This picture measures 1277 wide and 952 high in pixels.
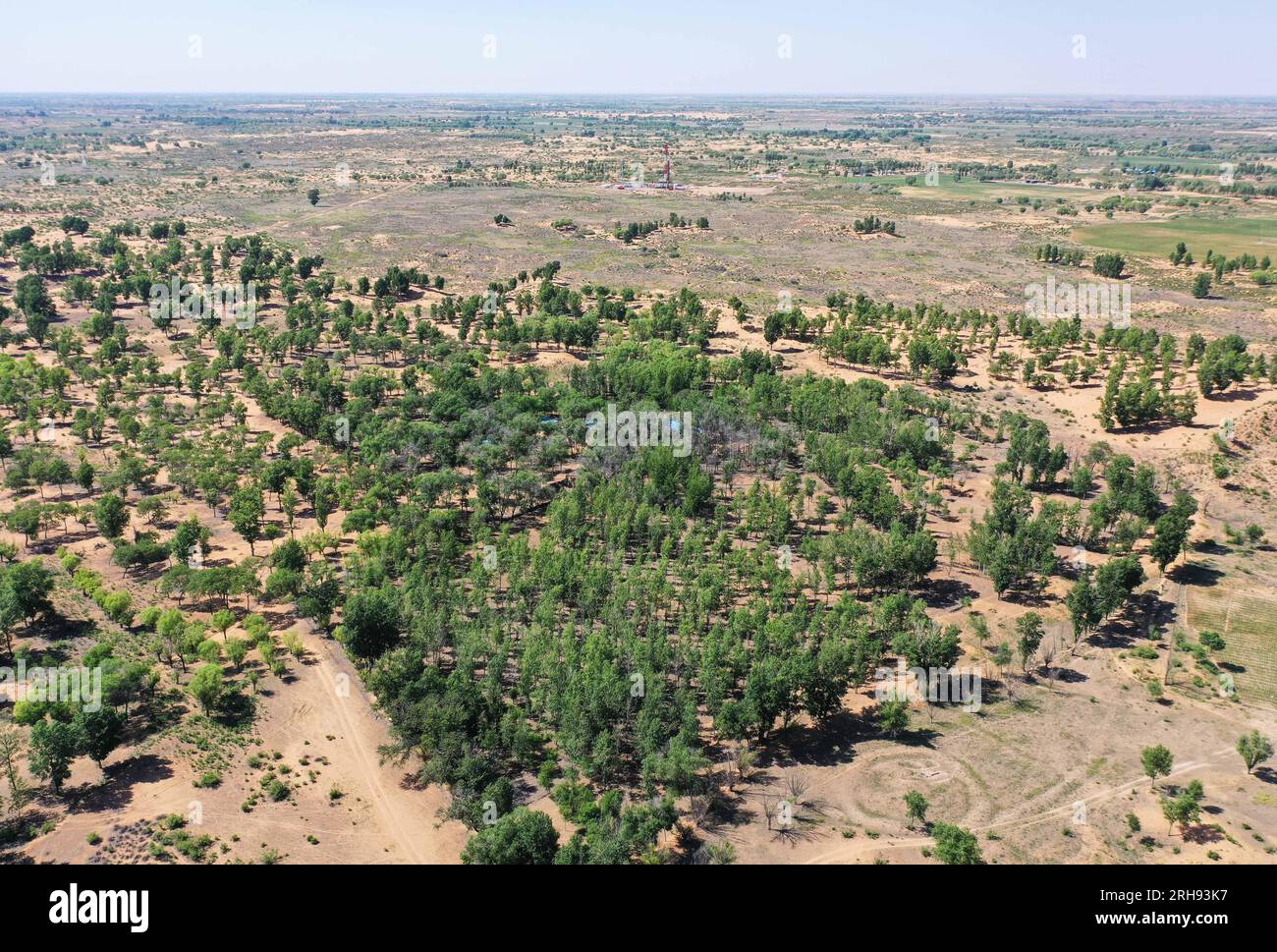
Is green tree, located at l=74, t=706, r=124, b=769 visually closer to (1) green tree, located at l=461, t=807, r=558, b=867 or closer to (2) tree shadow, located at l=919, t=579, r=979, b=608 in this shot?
(1) green tree, located at l=461, t=807, r=558, b=867

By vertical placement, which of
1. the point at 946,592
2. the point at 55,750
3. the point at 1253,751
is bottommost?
the point at 55,750

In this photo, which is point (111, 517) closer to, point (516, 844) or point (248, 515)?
point (248, 515)

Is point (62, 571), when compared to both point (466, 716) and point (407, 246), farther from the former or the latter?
point (407, 246)

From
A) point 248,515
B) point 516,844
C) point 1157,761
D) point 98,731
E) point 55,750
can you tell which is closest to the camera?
point 516,844

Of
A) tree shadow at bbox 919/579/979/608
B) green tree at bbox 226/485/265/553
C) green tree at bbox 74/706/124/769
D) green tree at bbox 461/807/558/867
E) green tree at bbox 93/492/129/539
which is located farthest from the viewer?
green tree at bbox 226/485/265/553

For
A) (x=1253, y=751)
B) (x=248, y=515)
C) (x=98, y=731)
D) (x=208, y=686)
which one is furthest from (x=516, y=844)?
(x=248, y=515)

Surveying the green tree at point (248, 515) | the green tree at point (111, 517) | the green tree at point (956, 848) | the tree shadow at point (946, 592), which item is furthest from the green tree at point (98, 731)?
the tree shadow at point (946, 592)

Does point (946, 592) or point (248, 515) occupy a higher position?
point (248, 515)

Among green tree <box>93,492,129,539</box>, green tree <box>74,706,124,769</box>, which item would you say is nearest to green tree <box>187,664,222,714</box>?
green tree <box>74,706,124,769</box>

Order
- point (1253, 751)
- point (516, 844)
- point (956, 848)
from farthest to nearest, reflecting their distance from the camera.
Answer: point (1253, 751) → point (956, 848) → point (516, 844)

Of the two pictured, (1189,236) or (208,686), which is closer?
(208,686)

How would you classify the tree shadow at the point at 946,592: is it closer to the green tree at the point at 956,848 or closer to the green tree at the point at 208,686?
the green tree at the point at 956,848
